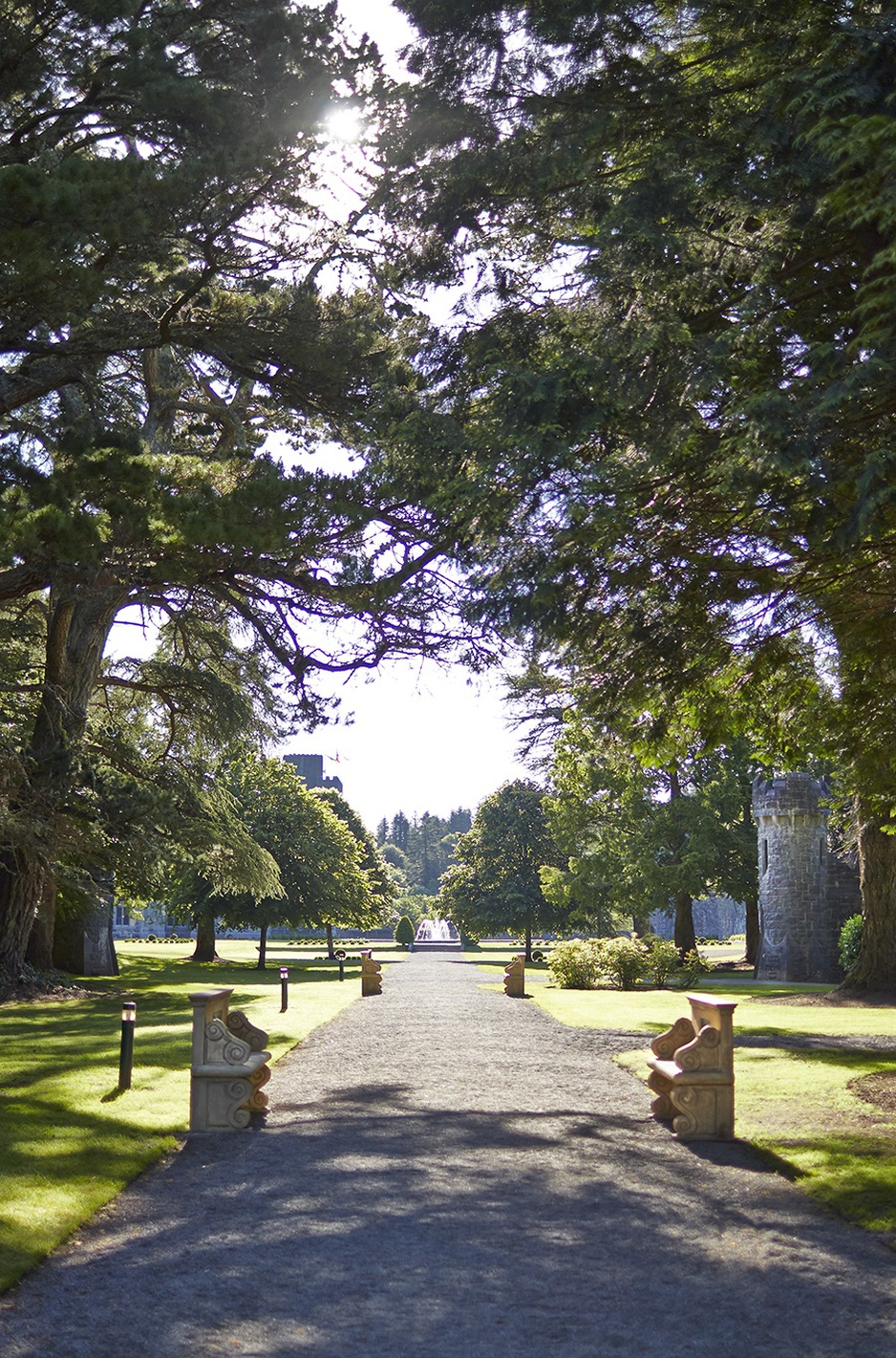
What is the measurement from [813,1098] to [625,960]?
1781cm

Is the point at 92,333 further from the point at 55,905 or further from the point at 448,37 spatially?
Result: the point at 55,905

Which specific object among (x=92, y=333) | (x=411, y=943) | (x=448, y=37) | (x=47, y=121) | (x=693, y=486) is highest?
(x=47, y=121)

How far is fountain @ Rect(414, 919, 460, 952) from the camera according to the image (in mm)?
73312

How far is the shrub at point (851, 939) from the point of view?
32031 millimetres

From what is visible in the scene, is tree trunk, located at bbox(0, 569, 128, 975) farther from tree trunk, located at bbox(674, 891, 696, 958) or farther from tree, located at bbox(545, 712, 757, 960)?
tree trunk, located at bbox(674, 891, 696, 958)

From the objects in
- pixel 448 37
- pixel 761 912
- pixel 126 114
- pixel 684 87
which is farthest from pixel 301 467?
pixel 761 912

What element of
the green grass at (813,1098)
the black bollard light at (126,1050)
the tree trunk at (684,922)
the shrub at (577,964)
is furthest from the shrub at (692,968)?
the black bollard light at (126,1050)

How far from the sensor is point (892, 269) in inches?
306

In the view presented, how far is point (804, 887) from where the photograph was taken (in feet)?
113

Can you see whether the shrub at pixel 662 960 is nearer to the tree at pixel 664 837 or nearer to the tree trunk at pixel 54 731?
the tree at pixel 664 837

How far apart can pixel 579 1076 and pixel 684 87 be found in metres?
9.76

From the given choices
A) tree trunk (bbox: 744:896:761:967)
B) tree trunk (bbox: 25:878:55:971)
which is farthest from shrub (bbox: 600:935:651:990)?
tree trunk (bbox: 744:896:761:967)

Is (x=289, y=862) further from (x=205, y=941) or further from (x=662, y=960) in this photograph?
(x=662, y=960)

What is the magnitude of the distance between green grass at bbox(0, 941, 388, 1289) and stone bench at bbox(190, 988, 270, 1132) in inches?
13.0
